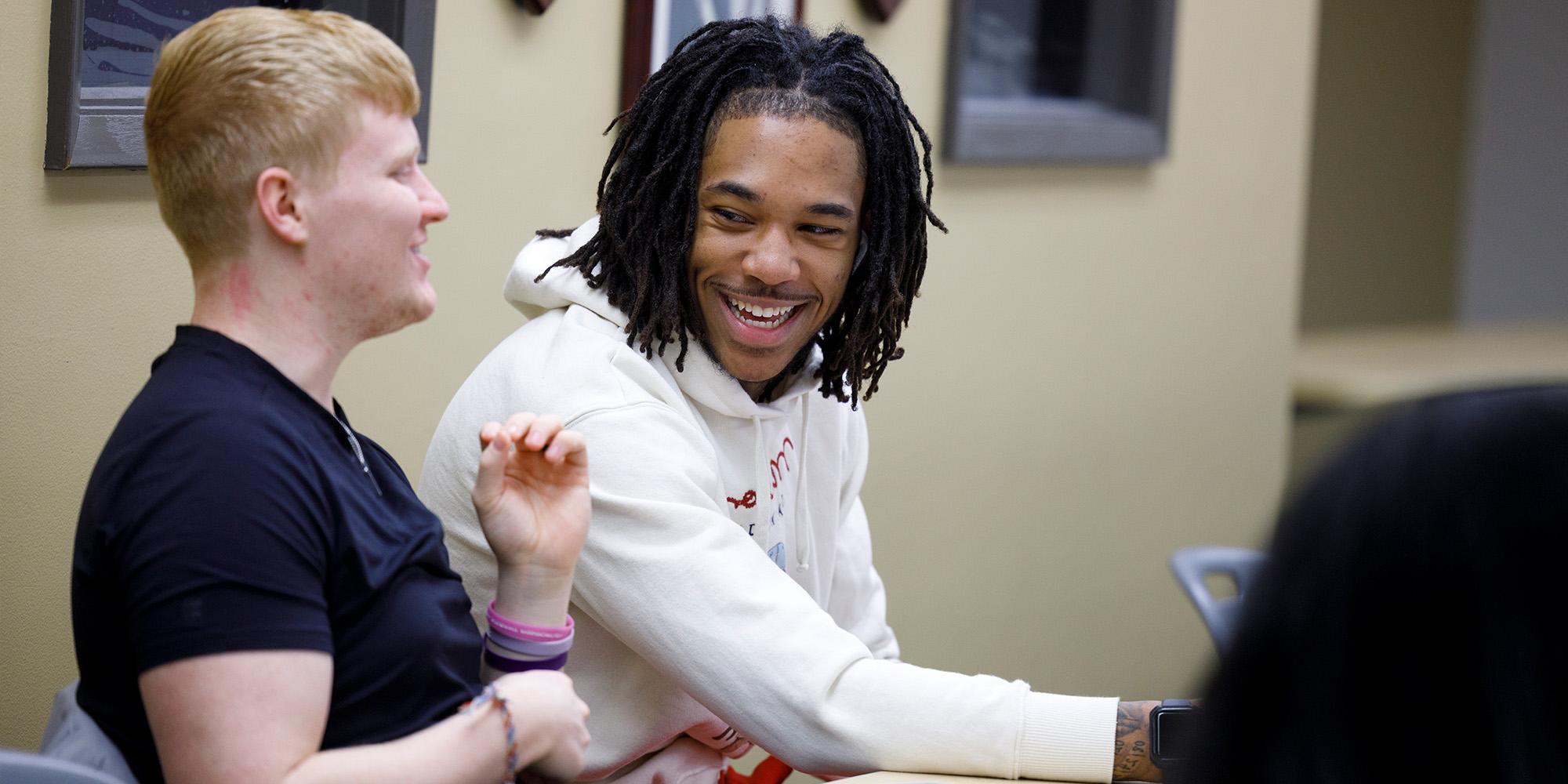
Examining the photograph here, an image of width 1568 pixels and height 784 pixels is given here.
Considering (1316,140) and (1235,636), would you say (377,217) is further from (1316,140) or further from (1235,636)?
(1316,140)

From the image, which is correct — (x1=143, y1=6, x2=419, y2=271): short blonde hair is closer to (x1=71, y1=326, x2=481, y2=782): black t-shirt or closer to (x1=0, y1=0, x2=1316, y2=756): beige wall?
(x1=71, y1=326, x2=481, y2=782): black t-shirt

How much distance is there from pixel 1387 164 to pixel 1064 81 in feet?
9.76

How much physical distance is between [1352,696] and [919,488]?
273 centimetres

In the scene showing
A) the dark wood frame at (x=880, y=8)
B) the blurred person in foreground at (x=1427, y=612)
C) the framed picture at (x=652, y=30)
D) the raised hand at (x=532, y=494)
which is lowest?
the raised hand at (x=532, y=494)

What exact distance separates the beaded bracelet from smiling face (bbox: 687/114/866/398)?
27.0 inches

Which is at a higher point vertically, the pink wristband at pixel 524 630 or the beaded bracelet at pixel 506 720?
the pink wristband at pixel 524 630

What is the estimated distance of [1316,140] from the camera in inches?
247

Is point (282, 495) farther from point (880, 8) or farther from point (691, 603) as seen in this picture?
point (880, 8)

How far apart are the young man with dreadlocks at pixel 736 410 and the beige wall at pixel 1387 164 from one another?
4.58 m

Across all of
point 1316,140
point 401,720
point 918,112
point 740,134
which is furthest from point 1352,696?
point 1316,140

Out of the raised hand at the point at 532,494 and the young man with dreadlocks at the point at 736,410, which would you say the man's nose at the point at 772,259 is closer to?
the young man with dreadlocks at the point at 736,410

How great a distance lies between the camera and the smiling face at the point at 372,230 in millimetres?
1359

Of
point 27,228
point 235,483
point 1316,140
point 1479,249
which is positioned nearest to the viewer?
point 235,483

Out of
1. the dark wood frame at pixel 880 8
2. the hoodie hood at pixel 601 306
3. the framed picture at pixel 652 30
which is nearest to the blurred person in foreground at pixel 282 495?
the hoodie hood at pixel 601 306
